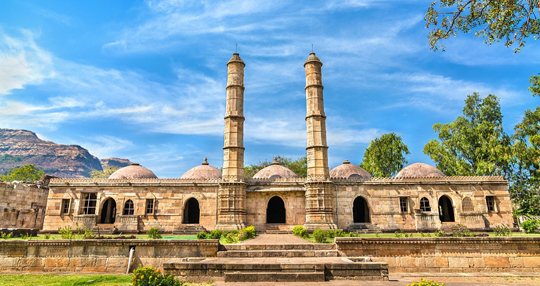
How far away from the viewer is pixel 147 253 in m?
11.2

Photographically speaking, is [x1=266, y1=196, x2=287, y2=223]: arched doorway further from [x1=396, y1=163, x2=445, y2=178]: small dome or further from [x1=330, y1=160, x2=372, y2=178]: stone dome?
[x1=396, y1=163, x2=445, y2=178]: small dome

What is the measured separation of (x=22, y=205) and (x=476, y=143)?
122ft

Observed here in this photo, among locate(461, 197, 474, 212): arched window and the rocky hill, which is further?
the rocky hill

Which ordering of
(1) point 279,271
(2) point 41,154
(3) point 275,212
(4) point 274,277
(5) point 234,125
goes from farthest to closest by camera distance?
(2) point 41,154 → (3) point 275,212 → (5) point 234,125 → (1) point 279,271 → (4) point 274,277

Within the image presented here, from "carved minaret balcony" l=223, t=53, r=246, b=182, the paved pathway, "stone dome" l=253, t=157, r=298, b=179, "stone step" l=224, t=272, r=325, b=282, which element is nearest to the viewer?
"stone step" l=224, t=272, r=325, b=282

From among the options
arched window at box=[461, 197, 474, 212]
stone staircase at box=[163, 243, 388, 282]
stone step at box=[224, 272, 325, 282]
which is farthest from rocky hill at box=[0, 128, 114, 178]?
stone step at box=[224, 272, 325, 282]

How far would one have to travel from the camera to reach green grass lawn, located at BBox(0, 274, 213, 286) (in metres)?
8.80

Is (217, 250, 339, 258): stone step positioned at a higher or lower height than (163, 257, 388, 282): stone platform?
higher

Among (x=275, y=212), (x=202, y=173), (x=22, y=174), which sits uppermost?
(x=22, y=174)

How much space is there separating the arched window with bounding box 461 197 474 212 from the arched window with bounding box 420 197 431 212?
2013mm

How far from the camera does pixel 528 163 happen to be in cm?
2600

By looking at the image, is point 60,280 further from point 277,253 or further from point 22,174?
point 22,174

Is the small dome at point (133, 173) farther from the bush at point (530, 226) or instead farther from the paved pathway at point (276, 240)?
the bush at point (530, 226)

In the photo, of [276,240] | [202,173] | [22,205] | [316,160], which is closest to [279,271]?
[276,240]
